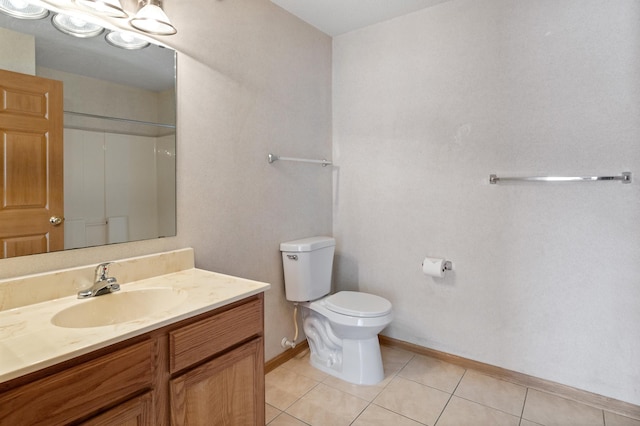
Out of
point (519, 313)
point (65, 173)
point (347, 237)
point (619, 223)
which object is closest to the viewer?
Result: point (65, 173)

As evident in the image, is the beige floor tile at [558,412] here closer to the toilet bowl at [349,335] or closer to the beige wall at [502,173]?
the beige wall at [502,173]

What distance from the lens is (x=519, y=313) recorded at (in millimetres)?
2064

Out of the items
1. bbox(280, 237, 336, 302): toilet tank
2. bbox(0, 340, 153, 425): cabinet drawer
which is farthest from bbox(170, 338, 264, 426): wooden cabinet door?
bbox(280, 237, 336, 302): toilet tank

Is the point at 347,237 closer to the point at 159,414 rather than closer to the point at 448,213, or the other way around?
the point at 448,213

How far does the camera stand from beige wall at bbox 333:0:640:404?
1.80 m

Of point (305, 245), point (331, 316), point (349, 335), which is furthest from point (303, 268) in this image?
point (349, 335)

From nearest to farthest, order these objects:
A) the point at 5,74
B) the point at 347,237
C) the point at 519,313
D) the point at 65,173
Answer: the point at 5,74, the point at 65,173, the point at 519,313, the point at 347,237

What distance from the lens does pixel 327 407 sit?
1871mm

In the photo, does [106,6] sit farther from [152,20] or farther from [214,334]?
[214,334]

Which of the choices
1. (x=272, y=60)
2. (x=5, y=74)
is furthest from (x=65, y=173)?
(x=272, y=60)

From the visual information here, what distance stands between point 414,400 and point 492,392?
469 millimetres

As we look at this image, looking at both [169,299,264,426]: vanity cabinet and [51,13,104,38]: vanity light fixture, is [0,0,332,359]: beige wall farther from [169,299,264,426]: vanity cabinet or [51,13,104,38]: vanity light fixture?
[169,299,264,426]: vanity cabinet

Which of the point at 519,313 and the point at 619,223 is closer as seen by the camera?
the point at 619,223

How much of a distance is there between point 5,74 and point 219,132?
88 centimetres
